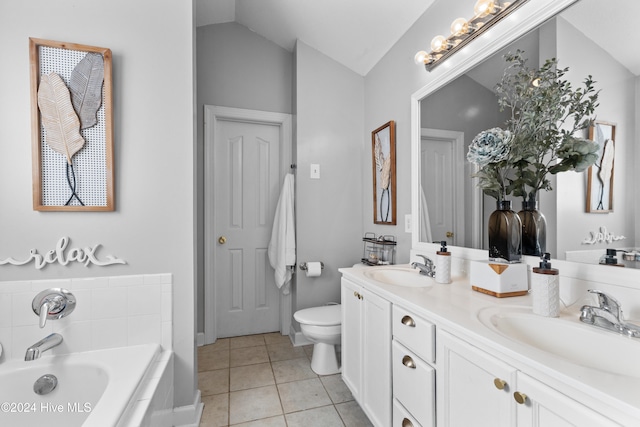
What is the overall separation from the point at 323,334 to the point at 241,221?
1248mm

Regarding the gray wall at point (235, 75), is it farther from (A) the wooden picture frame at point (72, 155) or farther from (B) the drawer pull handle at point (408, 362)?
(B) the drawer pull handle at point (408, 362)

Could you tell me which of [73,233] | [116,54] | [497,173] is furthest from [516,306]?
[116,54]

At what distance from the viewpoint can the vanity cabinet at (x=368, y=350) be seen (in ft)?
4.16

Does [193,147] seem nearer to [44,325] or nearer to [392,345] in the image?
[44,325]

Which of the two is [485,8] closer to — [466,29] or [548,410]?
[466,29]

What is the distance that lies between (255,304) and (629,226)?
8.25 feet

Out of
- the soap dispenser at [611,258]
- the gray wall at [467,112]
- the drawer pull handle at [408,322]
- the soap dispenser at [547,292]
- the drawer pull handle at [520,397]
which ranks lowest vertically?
the drawer pull handle at [520,397]

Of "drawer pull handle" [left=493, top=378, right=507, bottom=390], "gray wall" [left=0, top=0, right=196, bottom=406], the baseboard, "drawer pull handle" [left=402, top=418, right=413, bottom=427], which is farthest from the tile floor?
"drawer pull handle" [left=493, top=378, right=507, bottom=390]

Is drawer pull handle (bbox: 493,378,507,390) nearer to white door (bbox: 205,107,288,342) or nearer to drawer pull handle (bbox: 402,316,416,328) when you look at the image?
drawer pull handle (bbox: 402,316,416,328)

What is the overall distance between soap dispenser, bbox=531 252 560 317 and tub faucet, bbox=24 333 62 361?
1.88m

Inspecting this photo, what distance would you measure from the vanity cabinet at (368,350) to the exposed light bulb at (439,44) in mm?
1361

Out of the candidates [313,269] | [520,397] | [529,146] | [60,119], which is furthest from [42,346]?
[529,146]

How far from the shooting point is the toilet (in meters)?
1.97

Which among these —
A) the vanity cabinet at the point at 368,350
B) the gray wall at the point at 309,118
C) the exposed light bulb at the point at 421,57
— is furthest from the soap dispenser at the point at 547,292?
the gray wall at the point at 309,118
